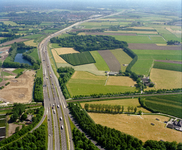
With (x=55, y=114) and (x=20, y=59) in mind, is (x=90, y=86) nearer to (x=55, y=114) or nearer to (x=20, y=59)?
(x=55, y=114)

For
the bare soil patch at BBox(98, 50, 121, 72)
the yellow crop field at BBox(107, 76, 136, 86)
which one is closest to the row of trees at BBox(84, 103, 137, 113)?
the yellow crop field at BBox(107, 76, 136, 86)

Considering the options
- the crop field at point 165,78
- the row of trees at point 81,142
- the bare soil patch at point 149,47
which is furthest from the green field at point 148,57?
the row of trees at point 81,142

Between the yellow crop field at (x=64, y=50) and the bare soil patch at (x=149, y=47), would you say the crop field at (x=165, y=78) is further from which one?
the yellow crop field at (x=64, y=50)

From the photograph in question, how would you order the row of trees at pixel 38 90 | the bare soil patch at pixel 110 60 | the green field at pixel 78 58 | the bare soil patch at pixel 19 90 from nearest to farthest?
the row of trees at pixel 38 90 → the bare soil patch at pixel 19 90 → the bare soil patch at pixel 110 60 → the green field at pixel 78 58

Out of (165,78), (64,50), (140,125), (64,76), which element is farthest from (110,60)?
(140,125)

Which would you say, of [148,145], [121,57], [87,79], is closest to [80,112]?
[148,145]

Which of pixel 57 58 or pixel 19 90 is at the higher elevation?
pixel 57 58
